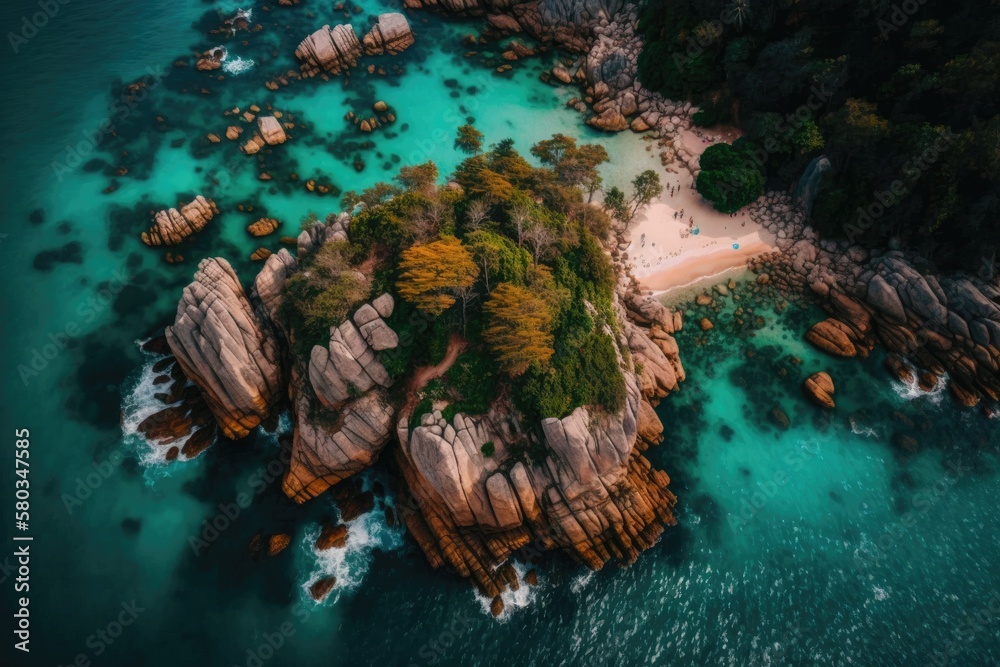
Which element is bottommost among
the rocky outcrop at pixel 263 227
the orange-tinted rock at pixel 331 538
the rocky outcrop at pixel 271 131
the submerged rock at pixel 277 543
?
the orange-tinted rock at pixel 331 538

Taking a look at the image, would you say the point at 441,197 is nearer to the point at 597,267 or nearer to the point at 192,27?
the point at 597,267

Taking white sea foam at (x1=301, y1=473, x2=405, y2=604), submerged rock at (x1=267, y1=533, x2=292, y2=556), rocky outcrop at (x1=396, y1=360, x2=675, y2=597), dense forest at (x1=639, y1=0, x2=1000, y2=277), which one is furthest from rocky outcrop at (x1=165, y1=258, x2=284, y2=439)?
dense forest at (x1=639, y1=0, x2=1000, y2=277)

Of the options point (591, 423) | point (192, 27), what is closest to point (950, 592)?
point (591, 423)

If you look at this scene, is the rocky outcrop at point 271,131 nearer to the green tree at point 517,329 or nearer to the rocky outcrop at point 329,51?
the rocky outcrop at point 329,51

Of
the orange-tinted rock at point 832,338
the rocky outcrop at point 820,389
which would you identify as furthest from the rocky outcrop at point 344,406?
the orange-tinted rock at point 832,338

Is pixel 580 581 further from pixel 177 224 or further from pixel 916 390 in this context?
pixel 177 224

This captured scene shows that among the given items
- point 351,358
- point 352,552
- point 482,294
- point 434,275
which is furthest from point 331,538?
point 482,294
